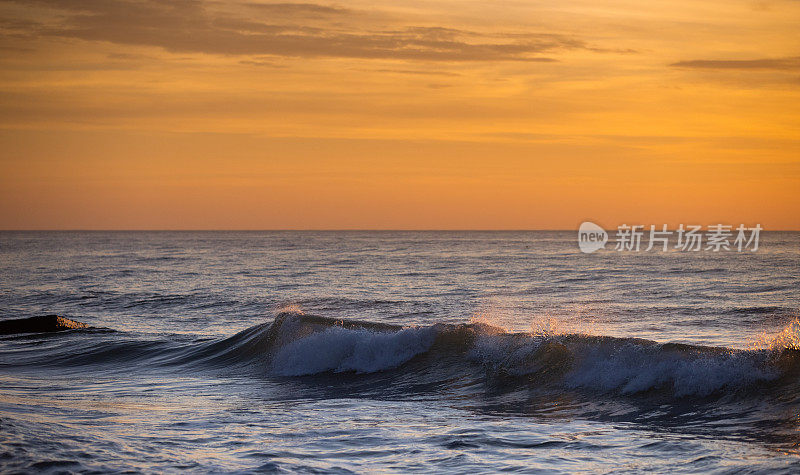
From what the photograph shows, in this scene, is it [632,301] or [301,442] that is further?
[632,301]

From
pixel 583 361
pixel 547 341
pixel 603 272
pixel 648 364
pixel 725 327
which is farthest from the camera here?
pixel 603 272

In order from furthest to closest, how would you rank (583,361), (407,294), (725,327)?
(407,294), (725,327), (583,361)

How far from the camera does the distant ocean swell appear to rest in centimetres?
1092

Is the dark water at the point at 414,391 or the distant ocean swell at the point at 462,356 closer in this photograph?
the dark water at the point at 414,391

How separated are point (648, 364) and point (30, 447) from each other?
873 centimetres

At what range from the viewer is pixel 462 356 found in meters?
14.5

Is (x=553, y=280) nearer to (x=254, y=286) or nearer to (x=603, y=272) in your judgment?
(x=603, y=272)

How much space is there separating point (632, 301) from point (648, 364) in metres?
16.2

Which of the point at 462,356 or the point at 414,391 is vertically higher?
the point at 462,356

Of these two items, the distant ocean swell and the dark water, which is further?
the distant ocean swell

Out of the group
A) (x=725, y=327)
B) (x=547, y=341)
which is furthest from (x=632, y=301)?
(x=547, y=341)

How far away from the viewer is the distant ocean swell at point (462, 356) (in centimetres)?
1092

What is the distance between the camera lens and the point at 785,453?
7.60 m

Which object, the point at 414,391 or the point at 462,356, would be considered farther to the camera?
the point at 462,356
